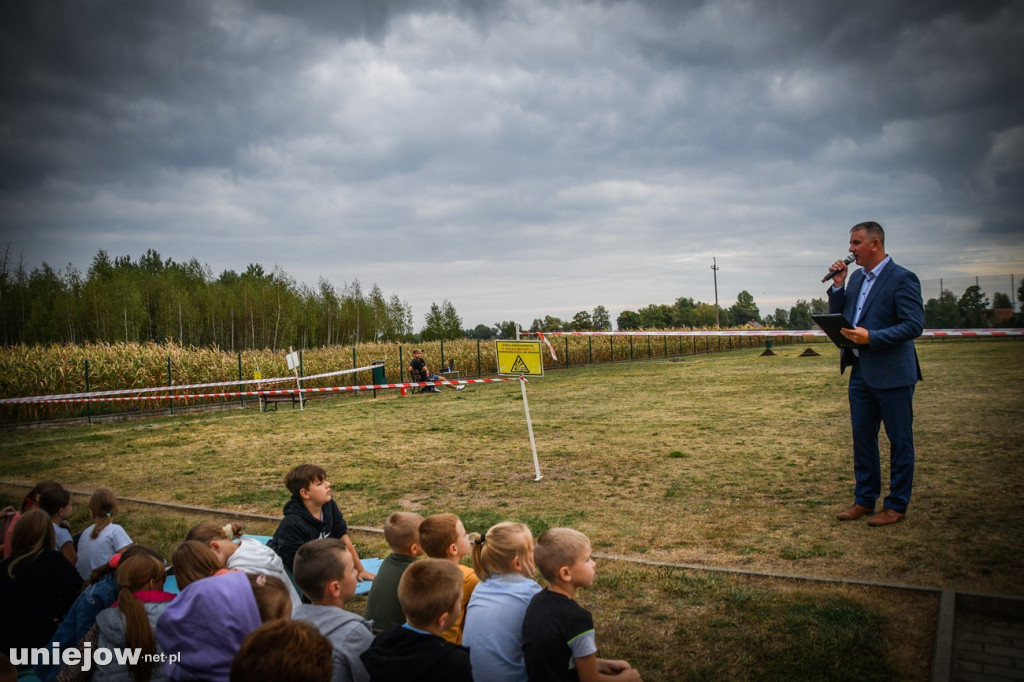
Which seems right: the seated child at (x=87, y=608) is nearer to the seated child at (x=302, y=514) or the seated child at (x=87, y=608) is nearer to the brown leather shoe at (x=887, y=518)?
the seated child at (x=302, y=514)

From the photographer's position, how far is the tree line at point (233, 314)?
35.9m

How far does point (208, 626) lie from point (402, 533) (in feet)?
3.56

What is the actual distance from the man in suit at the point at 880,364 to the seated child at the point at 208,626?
15.6 feet

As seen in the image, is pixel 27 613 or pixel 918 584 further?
pixel 918 584

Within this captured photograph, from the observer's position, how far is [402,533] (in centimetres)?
345

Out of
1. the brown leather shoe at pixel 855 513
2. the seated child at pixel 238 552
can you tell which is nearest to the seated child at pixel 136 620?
the seated child at pixel 238 552

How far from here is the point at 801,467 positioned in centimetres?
758

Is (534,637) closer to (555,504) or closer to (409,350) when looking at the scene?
(555,504)

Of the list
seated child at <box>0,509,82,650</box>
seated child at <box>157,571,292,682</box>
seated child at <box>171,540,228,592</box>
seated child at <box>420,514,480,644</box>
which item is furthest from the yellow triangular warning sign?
seated child at <box>157,571,292,682</box>

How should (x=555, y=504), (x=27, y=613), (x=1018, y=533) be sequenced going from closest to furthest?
(x=27, y=613) < (x=1018, y=533) < (x=555, y=504)

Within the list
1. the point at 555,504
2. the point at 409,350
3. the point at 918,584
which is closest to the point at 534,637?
the point at 918,584

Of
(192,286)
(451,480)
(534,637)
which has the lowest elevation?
(451,480)

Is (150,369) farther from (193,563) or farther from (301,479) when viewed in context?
(193,563)

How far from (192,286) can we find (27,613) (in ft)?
230
